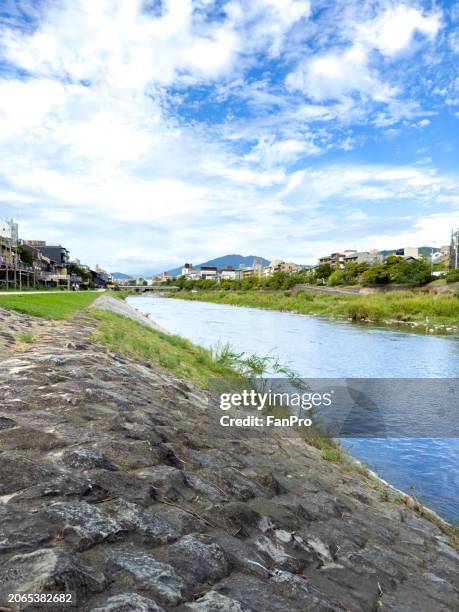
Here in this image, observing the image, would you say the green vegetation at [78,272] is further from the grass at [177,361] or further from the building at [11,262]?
the grass at [177,361]

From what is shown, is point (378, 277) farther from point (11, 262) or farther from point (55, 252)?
point (55, 252)

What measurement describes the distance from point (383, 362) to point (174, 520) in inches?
697

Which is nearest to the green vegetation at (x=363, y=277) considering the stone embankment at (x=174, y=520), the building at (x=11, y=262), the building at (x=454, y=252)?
the building at (x=454, y=252)

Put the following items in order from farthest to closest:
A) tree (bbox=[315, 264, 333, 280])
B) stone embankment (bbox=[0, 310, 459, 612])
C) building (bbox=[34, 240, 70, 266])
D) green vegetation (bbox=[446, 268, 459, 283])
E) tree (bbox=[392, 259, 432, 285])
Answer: building (bbox=[34, 240, 70, 266]) → tree (bbox=[315, 264, 333, 280]) → tree (bbox=[392, 259, 432, 285]) → green vegetation (bbox=[446, 268, 459, 283]) → stone embankment (bbox=[0, 310, 459, 612])

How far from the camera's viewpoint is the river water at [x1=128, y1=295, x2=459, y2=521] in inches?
321

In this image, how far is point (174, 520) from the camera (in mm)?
3588

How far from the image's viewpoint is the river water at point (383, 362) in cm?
816

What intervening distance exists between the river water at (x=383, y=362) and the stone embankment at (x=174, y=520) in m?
1.88

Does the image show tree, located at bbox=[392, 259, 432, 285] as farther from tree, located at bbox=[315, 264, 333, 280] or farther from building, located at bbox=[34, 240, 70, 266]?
building, located at bbox=[34, 240, 70, 266]

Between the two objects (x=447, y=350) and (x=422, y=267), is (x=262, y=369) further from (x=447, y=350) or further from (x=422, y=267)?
(x=422, y=267)

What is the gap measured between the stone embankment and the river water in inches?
73.8

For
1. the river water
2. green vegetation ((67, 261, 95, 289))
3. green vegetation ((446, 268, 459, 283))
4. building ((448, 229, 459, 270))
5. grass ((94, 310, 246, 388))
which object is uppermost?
building ((448, 229, 459, 270))

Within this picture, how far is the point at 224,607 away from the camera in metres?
2.70

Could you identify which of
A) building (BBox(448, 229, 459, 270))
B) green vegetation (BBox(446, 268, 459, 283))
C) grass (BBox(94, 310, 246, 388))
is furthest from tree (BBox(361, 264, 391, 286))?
grass (BBox(94, 310, 246, 388))
